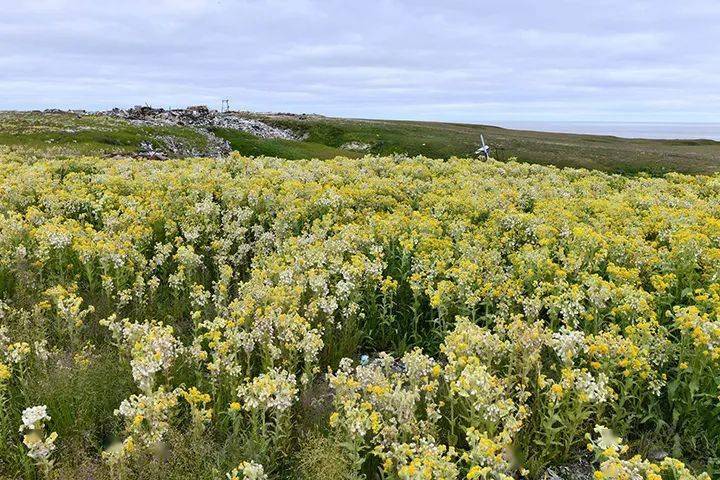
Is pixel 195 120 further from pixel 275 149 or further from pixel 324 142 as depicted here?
pixel 275 149

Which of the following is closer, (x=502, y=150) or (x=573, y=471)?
(x=573, y=471)

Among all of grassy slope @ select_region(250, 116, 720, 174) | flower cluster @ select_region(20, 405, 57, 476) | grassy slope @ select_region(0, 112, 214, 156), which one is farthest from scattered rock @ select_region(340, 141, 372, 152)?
flower cluster @ select_region(20, 405, 57, 476)

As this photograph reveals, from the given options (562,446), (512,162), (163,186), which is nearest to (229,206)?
(163,186)

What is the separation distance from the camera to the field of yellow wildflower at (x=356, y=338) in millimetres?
5133

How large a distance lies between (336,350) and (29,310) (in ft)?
16.8

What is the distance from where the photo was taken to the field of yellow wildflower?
5133mm

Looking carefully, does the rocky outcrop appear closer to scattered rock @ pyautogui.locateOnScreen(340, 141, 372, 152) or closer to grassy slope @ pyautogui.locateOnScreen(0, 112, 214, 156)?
grassy slope @ pyautogui.locateOnScreen(0, 112, 214, 156)

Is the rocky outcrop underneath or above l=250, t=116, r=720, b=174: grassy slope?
above

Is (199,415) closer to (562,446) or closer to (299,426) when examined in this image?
(299,426)

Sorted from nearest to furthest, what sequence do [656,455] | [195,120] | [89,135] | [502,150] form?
[656,455] < [89,135] < [502,150] < [195,120]

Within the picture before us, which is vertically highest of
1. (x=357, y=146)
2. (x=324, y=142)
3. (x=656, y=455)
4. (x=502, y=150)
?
(x=324, y=142)

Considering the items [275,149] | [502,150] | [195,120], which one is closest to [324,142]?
[195,120]

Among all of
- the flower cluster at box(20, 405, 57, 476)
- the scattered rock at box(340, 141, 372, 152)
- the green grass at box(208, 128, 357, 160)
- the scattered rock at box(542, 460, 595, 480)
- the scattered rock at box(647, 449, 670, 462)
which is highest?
the scattered rock at box(340, 141, 372, 152)

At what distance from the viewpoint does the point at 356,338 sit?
25.0 ft
